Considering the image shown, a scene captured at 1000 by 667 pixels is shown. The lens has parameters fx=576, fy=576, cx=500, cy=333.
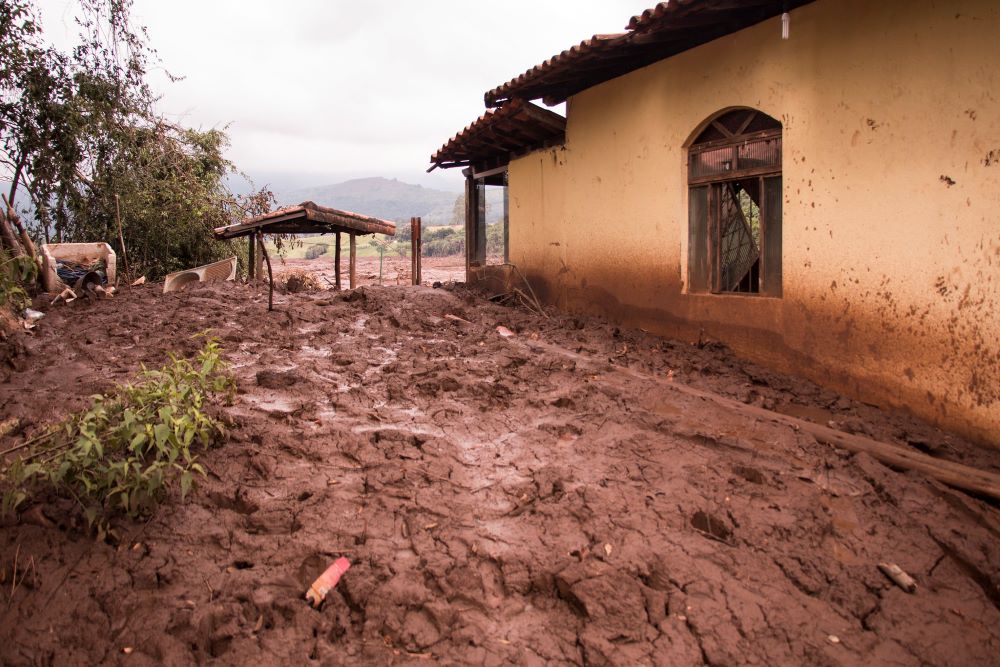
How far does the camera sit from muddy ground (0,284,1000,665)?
249 centimetres

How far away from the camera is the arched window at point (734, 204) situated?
5.79 meters

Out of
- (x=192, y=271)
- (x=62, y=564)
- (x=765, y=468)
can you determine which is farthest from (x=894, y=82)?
(x=192, y=271)

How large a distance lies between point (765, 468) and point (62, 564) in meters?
3.97

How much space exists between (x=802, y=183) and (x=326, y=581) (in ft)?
17.0

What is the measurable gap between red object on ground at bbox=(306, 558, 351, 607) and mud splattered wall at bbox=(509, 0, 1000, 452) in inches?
176

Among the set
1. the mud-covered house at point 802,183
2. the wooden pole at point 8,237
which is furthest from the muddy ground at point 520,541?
the wooden pole at point 8,237

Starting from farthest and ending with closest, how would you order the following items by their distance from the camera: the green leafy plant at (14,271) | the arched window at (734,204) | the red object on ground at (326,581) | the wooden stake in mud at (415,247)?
the wooden stake in mud at (415,247)
the arched window at (734,204)
the green leafy plant at (14,271)
the red object on ground at (326,581)

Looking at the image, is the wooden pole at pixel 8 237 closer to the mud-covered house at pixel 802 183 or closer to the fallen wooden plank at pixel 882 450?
the mud-covered house at pixel 802 183

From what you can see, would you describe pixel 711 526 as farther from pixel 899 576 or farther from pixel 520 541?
pixel 520 541

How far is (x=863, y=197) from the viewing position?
490 cm

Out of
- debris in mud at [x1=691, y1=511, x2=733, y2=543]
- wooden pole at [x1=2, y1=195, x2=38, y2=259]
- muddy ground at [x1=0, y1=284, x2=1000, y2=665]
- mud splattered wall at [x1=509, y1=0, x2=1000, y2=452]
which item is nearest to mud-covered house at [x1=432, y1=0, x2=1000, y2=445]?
mud splattered wall at [x1=509, y1=0, x2=1000, y2=452]

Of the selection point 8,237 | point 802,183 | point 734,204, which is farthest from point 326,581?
point 8,237

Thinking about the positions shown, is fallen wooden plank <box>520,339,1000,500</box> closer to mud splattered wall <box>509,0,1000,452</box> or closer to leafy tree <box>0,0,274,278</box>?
mud splattered wall <box>509,0,1000,452</box>

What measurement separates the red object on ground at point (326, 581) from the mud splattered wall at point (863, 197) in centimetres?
447
